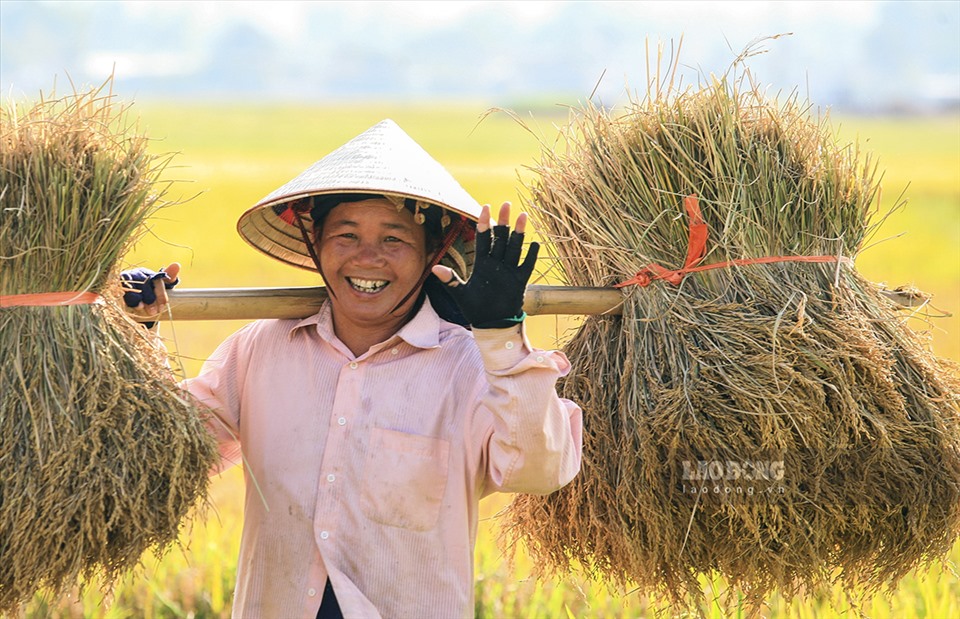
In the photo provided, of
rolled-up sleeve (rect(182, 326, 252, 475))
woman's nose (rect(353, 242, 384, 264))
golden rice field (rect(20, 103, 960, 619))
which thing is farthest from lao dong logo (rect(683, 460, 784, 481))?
rolled-up sleeve (rect(182, 326, 252, 475))

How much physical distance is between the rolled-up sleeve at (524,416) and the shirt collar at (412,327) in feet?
0.71

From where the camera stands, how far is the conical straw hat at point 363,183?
2600 millimetres

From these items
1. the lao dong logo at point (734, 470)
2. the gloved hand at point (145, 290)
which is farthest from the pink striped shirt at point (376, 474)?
the lao dong logo at point (734, 470)

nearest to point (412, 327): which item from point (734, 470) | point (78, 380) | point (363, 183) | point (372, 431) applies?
point (372, 431)

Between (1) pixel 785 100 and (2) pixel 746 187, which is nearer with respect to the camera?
(2) pixel 746 187

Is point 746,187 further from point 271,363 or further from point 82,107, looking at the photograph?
point 82,107

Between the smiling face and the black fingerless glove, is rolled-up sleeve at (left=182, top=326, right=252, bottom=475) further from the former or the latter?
the black fingerless glove

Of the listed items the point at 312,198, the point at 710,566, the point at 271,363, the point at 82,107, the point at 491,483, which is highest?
the point at 82,107

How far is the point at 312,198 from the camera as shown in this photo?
2.86 m

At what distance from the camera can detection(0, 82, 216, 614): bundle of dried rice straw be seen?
7.35 feet

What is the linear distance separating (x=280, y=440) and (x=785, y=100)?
1763 mm

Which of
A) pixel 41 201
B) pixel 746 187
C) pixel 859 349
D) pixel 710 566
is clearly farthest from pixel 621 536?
pixel 41 201

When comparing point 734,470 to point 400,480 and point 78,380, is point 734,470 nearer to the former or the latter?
point 400,480

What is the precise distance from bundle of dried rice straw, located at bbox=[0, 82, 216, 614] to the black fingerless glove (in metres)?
0.70
